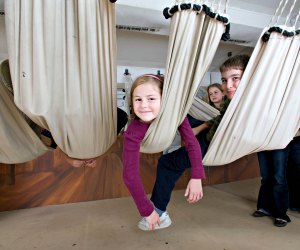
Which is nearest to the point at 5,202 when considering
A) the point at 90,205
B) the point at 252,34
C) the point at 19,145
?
the point at 90,205

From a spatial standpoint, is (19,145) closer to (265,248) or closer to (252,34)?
(265,248)

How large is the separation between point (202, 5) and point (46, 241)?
4.19 feet

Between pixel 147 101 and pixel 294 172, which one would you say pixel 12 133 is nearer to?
pixel 147 101

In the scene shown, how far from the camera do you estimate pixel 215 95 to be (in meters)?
1.83

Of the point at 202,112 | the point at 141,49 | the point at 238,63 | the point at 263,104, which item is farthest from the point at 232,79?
the point at 141,49

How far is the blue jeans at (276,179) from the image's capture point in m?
1.36

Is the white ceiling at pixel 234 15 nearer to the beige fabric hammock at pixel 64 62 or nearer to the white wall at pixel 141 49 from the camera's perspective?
the white wall at pixel 141 49

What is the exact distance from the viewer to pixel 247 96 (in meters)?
0.93

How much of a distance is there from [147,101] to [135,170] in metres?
0.24

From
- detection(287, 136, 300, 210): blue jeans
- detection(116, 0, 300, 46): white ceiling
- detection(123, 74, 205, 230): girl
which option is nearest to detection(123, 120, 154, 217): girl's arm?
detection(123, 74, 205, 230): girl

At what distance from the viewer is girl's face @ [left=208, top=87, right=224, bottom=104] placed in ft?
5.97

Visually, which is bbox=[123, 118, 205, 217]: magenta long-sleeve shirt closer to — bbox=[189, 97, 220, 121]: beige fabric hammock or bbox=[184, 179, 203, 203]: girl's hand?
bbox=[184, 179, 203, 203]: girl's hand

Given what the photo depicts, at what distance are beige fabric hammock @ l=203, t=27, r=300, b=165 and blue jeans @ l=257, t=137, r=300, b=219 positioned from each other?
1.16ft

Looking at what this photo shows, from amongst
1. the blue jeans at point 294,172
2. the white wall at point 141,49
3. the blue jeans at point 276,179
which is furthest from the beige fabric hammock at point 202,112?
the white wall at point 141,49
